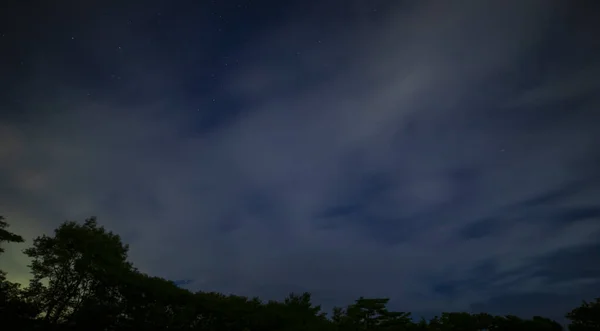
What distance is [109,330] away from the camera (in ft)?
62.8

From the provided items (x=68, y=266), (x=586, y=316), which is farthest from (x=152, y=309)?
(x=586, y=316)

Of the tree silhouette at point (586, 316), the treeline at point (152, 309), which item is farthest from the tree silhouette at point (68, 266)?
the tree silhouette at point (586, 316)

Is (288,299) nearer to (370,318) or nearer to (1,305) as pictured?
(370,318)

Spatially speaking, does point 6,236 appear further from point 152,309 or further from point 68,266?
point 152,309

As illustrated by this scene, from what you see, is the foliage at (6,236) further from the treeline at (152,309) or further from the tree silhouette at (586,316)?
the tree silhouette at (586,316)

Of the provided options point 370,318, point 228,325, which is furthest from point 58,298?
point 370,318

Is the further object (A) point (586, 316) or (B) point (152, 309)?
(A) point (586, 316)

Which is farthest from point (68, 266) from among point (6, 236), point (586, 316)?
point (586, 316)

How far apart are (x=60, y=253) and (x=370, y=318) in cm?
2905

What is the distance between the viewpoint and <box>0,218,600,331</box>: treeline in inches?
754

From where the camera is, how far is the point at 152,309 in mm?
19891

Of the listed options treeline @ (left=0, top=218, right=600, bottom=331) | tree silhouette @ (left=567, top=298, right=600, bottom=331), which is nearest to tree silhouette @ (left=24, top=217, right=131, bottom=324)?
treeline @ (left=0, top=218, right=600, bottom=331)

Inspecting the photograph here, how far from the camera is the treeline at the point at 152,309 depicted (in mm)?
19141

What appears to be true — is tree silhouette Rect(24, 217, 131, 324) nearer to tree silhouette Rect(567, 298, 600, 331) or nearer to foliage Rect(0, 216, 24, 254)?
foliage Rect(0, 216, 24, 254)
